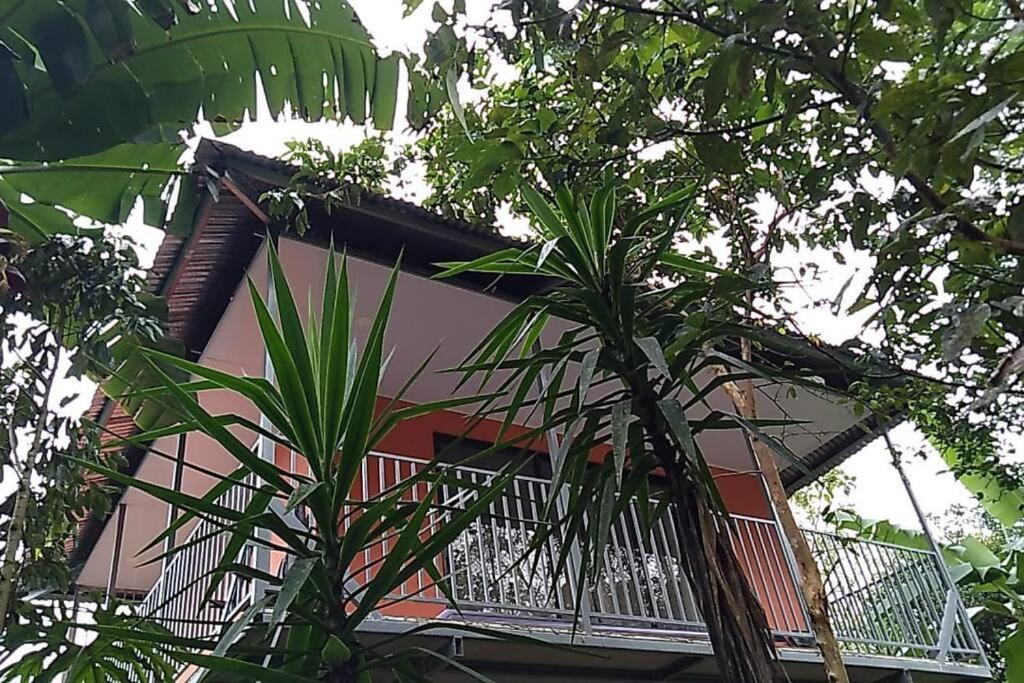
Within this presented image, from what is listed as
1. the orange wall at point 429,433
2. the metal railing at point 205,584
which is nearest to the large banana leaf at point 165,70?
the metal railing at point 205,584

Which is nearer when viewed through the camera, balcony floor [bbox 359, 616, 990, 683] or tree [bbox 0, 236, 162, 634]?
tree [bbox 0, 236, 162, 634]

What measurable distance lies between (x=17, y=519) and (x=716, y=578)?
200cm

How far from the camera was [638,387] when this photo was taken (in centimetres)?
199

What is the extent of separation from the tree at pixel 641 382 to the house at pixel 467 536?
5.64ft

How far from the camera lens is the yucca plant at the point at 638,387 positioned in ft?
5.73

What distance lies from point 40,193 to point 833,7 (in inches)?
130

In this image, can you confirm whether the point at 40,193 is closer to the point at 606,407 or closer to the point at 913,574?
the point at 606,407

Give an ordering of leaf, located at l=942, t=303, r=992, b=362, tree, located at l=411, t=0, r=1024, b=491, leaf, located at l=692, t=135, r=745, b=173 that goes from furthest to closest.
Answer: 1. leaf, located at l=692, t=135, r=745, b=173
2. tree, located at l=411, t=0, r=1024, b=491
3. leaf, located at l=942, t=303, r=992, b=362

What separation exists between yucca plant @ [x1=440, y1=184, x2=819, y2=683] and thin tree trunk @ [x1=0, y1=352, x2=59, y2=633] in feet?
4.69

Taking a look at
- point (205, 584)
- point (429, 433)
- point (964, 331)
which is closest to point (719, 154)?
point (964, 331)

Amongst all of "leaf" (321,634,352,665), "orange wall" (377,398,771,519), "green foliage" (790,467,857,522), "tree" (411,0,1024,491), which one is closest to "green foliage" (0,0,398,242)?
"tree" (411,0,1024,491)

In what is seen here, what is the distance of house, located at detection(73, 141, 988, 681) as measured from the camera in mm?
4445

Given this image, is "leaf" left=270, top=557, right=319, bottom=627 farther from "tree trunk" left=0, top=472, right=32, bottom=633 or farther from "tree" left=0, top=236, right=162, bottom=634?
"tree" left=0, top=236, right=162, bottom=634

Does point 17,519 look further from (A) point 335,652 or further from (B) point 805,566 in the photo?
(B) point 805,566
